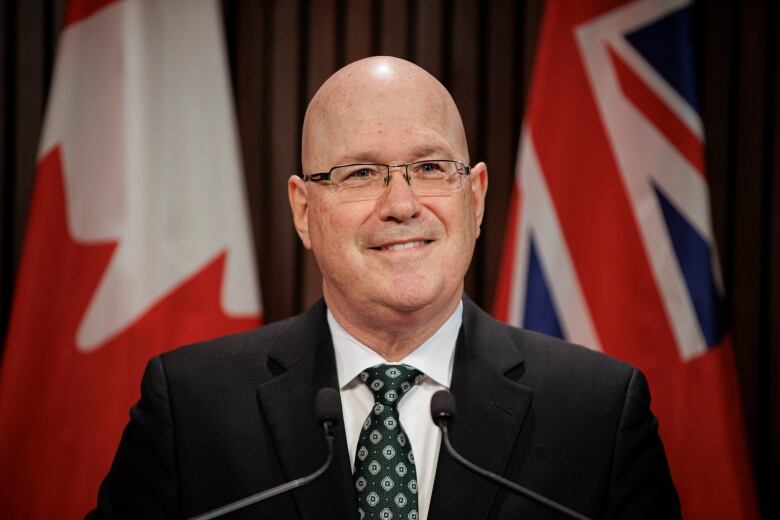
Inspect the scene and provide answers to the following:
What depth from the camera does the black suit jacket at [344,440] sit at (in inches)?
58.1

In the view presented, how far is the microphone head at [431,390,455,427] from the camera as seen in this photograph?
1312mm

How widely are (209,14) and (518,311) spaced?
4.36 ft

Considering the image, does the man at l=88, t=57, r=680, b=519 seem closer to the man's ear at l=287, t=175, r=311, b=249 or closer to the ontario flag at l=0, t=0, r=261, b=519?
the man's ear at l=287, t=175, r=311, b=249

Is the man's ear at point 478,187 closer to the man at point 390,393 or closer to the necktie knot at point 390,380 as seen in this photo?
the man at point 390,393

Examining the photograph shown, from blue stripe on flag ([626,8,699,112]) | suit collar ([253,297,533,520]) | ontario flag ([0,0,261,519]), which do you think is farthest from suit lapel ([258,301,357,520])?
blue stripe on flag ([626,8,699,112])

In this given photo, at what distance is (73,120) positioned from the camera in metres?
2.63

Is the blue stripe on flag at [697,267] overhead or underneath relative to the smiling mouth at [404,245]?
underneath

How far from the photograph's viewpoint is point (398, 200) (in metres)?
1.49

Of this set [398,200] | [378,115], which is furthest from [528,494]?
[378,115]

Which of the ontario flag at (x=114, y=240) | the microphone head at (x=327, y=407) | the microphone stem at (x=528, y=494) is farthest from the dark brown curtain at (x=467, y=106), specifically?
the microphone stem at (x=528, y=494)

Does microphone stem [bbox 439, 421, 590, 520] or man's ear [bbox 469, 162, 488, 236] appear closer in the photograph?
microphone stem [bbox 439, 421, 590, 520]

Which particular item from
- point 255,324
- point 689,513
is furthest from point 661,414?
point 255,324

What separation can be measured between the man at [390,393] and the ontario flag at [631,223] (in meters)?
1.03

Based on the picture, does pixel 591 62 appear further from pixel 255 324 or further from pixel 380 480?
pixel 380 480
